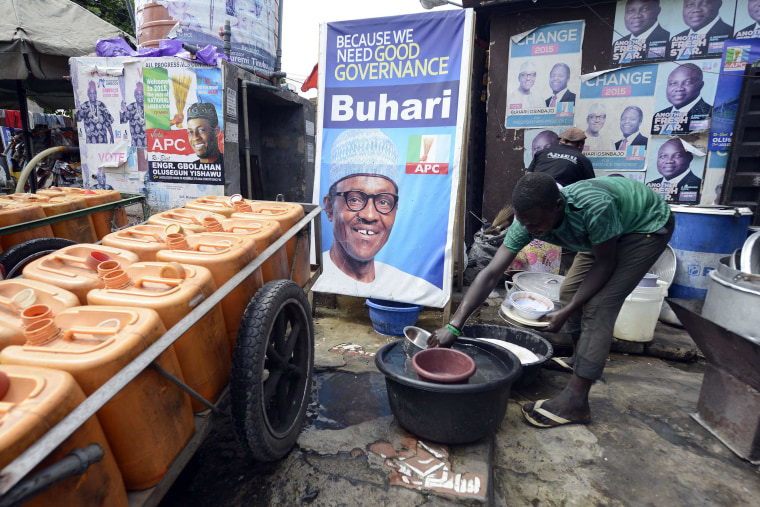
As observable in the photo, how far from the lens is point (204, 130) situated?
4809 mm

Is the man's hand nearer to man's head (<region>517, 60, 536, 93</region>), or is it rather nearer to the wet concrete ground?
the wet concrete ground

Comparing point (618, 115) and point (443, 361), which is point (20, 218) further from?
point (618, 115)

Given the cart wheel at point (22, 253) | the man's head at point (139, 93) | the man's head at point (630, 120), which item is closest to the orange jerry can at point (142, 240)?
the cart wheel at point (22, 253)

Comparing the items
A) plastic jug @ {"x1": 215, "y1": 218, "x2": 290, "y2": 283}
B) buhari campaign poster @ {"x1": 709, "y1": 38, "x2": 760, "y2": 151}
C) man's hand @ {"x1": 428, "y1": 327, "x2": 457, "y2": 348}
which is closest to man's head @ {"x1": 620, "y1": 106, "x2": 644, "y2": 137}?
buhari campaign poster @ {"x1": 709, "y1": 38, "x2": 760, "y2": 151}

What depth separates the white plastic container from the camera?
11.4ft

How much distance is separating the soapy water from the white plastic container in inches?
62.4

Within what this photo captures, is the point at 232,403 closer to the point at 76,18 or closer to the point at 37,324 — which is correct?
the point at 37,324

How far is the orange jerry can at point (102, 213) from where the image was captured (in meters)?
3.24

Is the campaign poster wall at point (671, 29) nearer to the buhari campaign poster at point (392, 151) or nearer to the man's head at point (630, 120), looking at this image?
the man's head at point (630, 120)

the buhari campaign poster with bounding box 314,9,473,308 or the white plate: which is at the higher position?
the buhari campaign poster with bounding box 314,9,473,308

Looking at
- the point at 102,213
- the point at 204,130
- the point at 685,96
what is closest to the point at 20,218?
the point at 102,213

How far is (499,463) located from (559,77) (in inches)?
175

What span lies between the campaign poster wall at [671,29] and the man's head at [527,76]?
865mm

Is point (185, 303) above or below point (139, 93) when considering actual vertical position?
below
